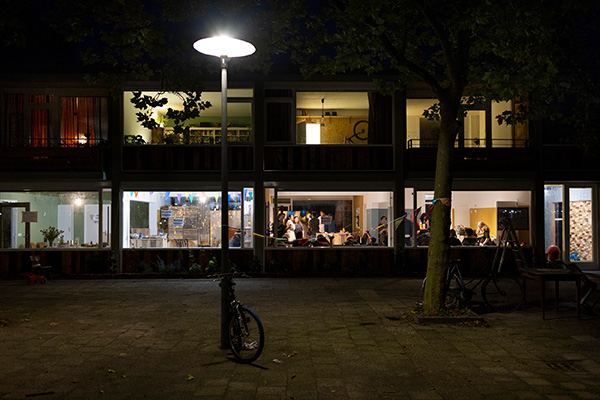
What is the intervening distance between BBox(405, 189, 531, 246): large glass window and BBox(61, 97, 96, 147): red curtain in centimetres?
1119

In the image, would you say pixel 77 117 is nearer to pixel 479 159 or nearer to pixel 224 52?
pixel 224 52

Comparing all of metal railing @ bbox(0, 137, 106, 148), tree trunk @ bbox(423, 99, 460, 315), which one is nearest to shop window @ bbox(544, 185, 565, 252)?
tree trunk @ bbox(423, 99, 460, 315)

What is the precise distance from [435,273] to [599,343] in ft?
9.56

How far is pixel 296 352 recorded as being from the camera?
807 cm

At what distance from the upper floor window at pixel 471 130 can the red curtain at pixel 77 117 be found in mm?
10925

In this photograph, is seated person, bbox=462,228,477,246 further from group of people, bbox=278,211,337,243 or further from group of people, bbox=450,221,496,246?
group of people, bbox=278,211,337,243

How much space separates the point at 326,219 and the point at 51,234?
920 centimetres

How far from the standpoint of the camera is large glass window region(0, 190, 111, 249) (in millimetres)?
18344

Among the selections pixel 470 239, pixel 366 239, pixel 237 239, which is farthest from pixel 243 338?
pixel 470 239

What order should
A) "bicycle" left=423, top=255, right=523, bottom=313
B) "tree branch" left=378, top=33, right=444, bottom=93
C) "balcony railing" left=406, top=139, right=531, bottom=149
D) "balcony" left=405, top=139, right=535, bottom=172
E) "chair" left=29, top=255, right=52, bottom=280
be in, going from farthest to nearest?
"balcony railing" left=406, top=139, right=531, bottom=149
"balcony" left=405, top=139, right=535, bottom=172
"chair" left=29, top=255, right=52, bottom=280
"bicycle" left=423, top=255, right=523, bottom=313
"tree branch" left=378, top=33, right=444, bottom=93

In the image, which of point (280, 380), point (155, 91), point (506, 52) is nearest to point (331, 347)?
point (280, 380)

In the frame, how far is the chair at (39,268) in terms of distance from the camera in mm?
16688

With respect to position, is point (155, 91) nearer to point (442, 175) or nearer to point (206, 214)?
point (206, 214)

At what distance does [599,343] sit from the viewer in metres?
8.61
